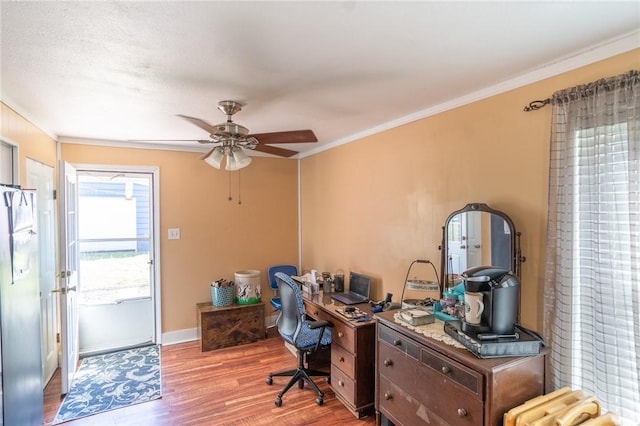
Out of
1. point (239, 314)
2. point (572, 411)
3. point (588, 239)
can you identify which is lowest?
point (239, 314)

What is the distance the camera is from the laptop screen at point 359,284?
3.30m

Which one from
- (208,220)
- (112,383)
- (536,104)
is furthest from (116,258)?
(536,104)

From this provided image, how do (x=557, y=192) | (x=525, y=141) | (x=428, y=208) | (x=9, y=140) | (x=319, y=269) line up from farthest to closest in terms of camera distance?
1. (x=319, y=269)
2. (x=428, y=208)
3. (x=9, y=140)
4. (x=525, y=141)
5. (x=557, y=192)

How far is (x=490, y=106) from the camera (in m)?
2.20

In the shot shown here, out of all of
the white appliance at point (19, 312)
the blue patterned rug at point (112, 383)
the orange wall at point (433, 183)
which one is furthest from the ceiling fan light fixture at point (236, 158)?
the blue patterned rug at point (112, 383)

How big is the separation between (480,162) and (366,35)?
1.25 metres


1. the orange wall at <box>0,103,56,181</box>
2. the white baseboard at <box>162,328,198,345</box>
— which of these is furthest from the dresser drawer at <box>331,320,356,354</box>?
the orange wall at <box>0,103,56,181</box>

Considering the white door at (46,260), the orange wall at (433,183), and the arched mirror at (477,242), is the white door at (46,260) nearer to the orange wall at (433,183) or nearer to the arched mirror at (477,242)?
the orange wall at (433,183)

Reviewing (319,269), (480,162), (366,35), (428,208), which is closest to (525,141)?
(480,162)

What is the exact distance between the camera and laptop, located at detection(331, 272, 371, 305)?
320cm

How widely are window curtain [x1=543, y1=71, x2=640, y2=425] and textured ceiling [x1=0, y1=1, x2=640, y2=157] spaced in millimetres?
279

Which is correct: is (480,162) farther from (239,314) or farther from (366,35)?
(239,314)

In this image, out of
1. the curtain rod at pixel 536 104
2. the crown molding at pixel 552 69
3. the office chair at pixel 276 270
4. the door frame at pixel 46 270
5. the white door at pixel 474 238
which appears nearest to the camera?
the crown molding at pixel 552 69

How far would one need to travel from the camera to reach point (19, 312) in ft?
5.37
